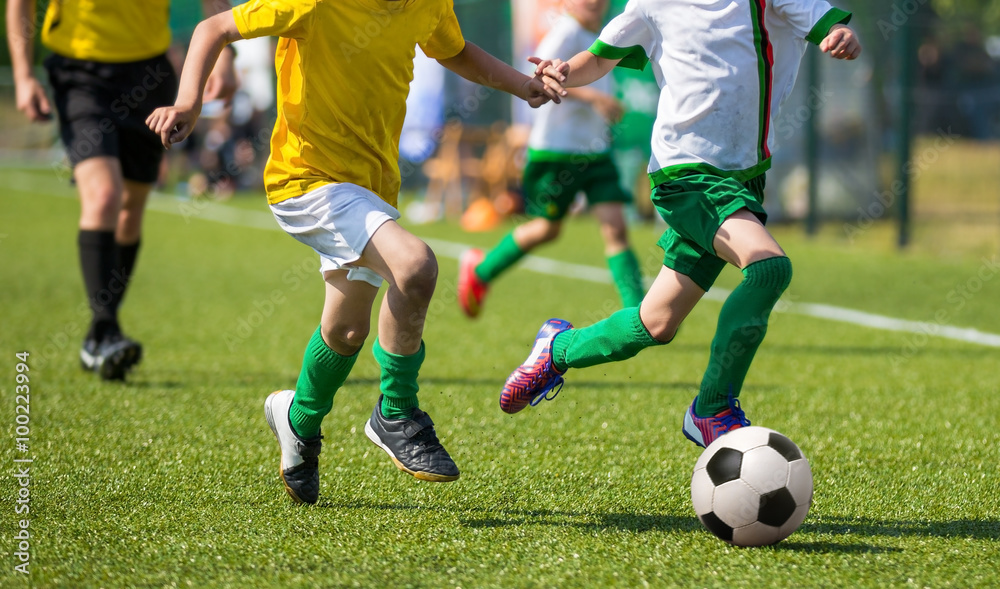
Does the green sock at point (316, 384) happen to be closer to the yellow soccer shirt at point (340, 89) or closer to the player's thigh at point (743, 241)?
the yellow soccer shirt at point (340, 89)

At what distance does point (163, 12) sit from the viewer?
5.16 meters

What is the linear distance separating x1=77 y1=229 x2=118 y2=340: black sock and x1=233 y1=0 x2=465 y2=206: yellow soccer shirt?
2062mm

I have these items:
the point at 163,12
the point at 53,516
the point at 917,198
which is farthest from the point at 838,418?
the point at 917,198

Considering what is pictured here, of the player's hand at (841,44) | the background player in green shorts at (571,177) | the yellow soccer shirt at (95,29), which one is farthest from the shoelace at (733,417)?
the yellow soccer shirt at (95,29)

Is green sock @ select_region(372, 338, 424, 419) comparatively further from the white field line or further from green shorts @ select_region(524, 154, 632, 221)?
the white field line

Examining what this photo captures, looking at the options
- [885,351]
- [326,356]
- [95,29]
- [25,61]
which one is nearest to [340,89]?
[326,356]

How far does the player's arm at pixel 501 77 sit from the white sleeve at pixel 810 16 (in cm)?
74

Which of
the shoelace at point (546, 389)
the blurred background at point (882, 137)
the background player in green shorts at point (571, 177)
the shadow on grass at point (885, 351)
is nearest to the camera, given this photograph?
the shoelace at point (546, 389)

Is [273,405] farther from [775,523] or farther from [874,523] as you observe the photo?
[874,523]

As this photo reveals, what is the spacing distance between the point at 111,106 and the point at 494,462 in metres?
2.53

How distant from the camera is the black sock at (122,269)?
5.02 metres

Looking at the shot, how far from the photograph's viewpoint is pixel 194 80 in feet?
9.48

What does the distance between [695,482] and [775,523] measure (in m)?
0.24

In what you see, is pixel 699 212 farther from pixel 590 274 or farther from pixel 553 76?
pixel 590 274
